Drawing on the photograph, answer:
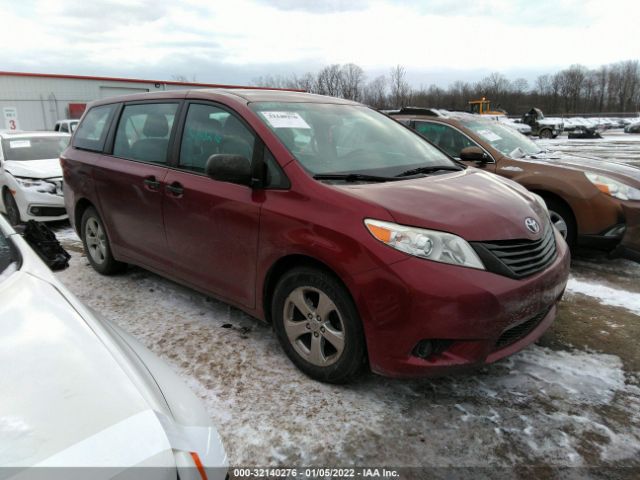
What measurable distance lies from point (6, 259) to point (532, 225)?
8.88ft

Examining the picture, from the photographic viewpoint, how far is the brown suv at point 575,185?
15.4 ft

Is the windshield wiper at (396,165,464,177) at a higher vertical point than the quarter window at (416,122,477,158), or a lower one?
lower

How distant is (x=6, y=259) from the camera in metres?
1.90

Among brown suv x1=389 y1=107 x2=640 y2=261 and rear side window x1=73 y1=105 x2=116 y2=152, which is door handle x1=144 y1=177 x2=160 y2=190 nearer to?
rear side window x1=73 y1=105 x2=116 y2=152

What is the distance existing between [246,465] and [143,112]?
316 centimetres

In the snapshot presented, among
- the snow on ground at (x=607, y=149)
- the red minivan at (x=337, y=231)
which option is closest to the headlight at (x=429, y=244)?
the red minivan at (x=337, y=231)

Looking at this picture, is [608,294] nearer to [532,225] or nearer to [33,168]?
[532,225]

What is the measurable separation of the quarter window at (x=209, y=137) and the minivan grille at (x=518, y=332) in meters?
1.89

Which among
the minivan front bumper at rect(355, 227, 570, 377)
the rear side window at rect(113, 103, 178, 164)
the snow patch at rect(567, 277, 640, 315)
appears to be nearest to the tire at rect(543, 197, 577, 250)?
the snow patch at rect(567, 277, 640, 315)

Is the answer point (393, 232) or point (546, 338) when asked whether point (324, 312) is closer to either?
point (393, 232)

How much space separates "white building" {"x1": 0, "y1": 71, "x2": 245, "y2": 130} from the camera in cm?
2406

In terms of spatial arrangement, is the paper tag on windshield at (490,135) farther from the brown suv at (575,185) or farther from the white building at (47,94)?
the white building at (47,94)

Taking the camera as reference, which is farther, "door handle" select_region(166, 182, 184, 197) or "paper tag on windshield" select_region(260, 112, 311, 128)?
"door handle" select_region(166, 182, 184, 197)

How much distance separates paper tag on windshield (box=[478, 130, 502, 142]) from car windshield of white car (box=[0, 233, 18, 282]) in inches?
205
